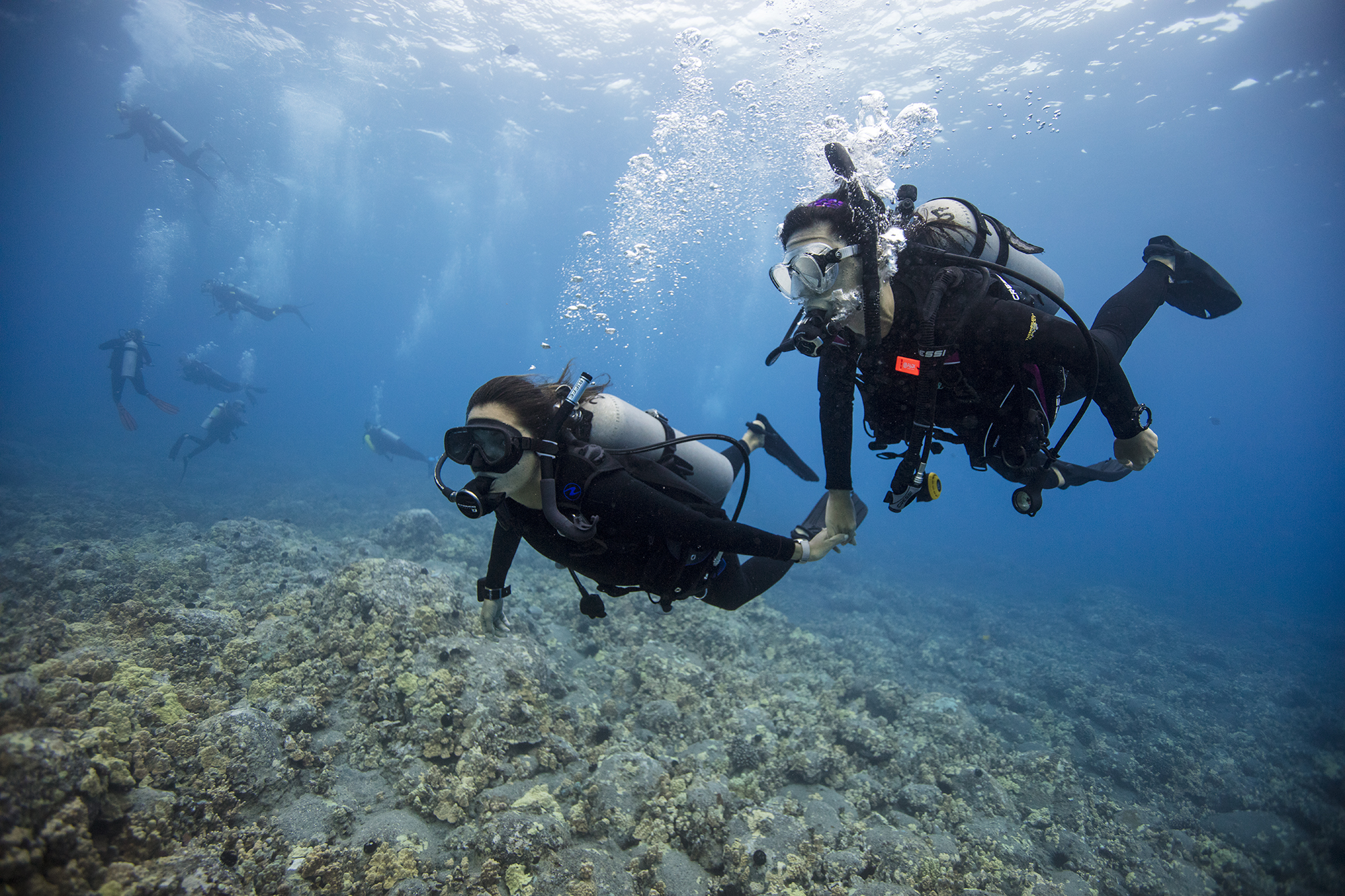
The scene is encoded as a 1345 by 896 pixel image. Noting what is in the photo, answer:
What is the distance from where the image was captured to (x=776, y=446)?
4691mm

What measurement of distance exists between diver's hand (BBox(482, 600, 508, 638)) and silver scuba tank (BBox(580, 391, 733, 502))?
148 cm

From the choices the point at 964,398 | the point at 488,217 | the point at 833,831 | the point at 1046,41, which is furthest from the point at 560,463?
the point at 488,217

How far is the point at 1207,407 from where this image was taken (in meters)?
95.8

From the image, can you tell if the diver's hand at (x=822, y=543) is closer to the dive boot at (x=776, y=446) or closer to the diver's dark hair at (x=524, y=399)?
the dive boot at (x=776, y=446)

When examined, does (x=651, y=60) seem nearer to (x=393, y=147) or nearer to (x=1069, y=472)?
(x=393, y=147)

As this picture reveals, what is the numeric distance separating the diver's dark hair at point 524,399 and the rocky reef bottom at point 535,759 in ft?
6.75

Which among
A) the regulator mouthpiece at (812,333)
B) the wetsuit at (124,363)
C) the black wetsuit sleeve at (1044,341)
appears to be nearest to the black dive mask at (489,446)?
the regulator mouthpiece at (812,333)

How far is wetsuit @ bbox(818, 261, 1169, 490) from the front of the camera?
2.77 metres

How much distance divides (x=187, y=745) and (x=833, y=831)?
4.23 metres

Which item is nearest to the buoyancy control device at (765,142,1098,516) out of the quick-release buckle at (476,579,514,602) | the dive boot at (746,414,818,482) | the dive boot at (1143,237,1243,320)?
the dive boot at (746,414,818,482)

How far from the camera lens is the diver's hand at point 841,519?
3045 mm

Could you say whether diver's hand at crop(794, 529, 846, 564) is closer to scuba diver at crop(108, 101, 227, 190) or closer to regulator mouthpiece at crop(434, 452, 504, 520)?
regulator mouthpiece at crop(434, 452, 504, 520)

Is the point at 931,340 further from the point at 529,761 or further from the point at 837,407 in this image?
the point at 529,761

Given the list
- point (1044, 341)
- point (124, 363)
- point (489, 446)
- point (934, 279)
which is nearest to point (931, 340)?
point (934, 279)
